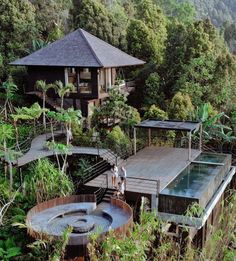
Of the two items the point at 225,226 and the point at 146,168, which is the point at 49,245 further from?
the point at 146,168

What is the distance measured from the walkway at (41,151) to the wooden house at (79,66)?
481cm

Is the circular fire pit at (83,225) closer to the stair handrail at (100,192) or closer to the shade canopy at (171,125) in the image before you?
the stair handrail at (100,192)

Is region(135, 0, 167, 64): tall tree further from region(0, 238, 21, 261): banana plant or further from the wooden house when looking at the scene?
region(0, 238, 21, 261): banana plant

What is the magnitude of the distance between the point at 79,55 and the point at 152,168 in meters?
9.82

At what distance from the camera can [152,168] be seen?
61.4 ft

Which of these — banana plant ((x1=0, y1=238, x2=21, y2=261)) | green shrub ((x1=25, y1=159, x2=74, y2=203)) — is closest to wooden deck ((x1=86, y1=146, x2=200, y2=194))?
green shrub ((x1=25, y1=159, x2=74, y2=203))

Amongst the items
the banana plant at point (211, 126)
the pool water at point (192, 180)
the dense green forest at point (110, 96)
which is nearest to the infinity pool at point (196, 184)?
the pool water at point (192, 180)

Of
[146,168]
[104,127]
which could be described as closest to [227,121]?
[104,127]

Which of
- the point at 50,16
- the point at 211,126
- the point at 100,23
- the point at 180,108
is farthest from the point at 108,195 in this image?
the point at 50,16

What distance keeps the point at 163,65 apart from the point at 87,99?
8630 millimetres

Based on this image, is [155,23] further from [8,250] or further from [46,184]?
[8,250]

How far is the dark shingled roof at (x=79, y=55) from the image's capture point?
2403 cm

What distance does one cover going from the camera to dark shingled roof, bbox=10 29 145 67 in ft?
78.8

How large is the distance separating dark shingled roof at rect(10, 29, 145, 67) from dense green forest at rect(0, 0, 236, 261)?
1815 mm
